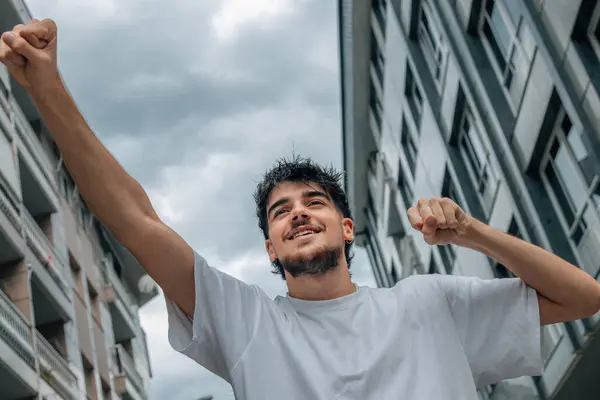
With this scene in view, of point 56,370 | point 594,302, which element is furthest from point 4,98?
point 594,302

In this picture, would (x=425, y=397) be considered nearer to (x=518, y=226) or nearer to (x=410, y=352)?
(x=410, y=352)

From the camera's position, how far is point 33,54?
2.63m

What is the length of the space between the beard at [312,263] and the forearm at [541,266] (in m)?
0.46

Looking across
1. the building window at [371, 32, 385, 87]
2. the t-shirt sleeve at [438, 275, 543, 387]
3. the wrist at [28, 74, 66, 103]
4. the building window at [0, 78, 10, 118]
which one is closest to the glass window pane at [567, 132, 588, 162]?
the t-shirt sleeve at [438, 275, 543, 387]

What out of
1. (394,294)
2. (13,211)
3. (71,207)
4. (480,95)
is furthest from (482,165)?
(394,294)

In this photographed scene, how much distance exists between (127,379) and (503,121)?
16162mm

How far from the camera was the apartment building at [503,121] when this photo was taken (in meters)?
12.9

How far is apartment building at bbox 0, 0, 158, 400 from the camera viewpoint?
16453 mm

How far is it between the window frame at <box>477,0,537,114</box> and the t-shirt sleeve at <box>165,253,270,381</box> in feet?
39.3

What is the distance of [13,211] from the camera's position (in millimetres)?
17641

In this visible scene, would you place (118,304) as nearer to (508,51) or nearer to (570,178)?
(508,51)

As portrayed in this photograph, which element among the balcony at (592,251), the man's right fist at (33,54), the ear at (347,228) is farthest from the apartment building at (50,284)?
the man's right fist at (33,54)

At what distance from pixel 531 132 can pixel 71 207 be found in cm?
1596

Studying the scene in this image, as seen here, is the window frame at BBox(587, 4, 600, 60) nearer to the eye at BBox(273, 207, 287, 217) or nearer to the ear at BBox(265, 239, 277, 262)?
the ear at BBox(265, 239, 277, 262)
